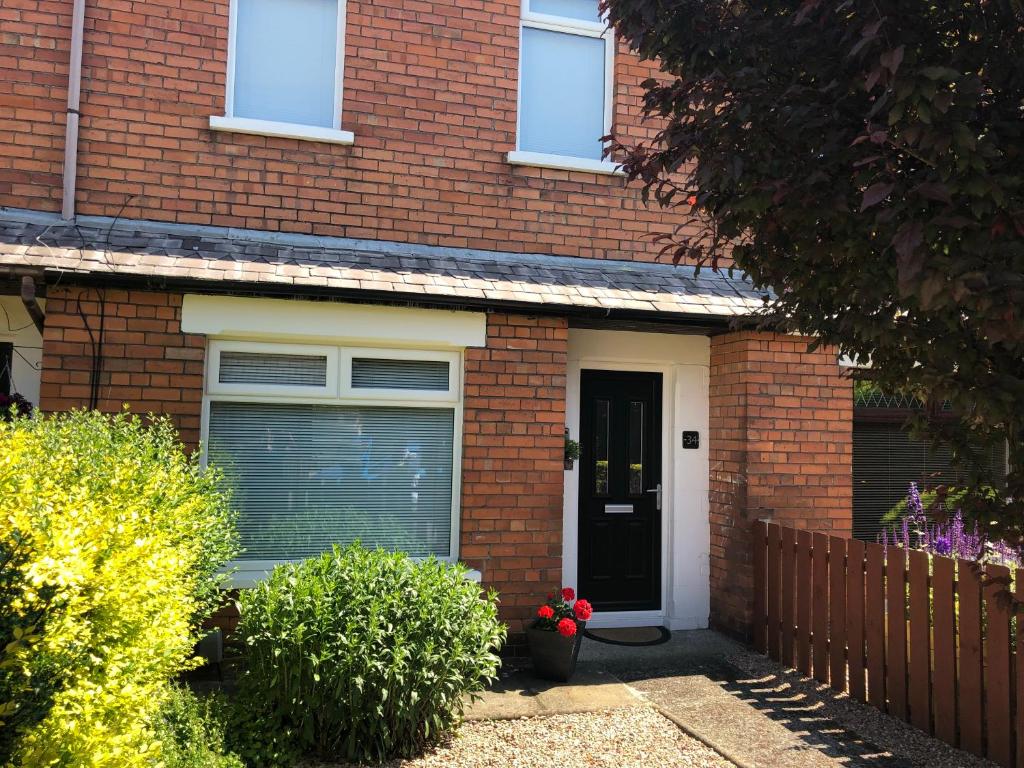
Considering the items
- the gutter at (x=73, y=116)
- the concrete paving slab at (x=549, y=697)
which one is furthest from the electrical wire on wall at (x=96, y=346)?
the concrete paving slab at (x=549, y=697)

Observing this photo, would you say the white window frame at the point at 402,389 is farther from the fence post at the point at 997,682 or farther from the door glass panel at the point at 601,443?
the fence post at the point at 997,682

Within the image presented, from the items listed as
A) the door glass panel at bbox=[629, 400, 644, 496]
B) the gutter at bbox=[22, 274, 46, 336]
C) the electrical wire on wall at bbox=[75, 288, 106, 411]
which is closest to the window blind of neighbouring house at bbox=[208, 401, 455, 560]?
the electrical wire on wall at bbox=[75, 288, 106, 411]

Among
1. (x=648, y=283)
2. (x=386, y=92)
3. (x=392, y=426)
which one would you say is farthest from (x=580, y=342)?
(x=386, y=92)

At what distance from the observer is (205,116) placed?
592 centimetres

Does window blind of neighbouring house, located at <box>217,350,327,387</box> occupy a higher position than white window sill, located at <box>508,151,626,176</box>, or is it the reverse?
white window sill, located at <box>508,151,626,176</box>

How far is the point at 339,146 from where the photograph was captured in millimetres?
6172

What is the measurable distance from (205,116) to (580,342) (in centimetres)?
358

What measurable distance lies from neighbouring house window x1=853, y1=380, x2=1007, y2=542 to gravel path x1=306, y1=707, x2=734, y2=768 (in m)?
3.94

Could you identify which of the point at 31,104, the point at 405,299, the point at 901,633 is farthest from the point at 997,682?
the point at 31,104

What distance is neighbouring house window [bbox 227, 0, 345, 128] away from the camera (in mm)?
6137

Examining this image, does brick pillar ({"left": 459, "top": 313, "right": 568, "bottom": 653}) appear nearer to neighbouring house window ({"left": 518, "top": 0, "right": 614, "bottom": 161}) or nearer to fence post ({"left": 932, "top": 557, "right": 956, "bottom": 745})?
neighbouring house window ({"left": 518, "top": 0, "right": 614, "bottom": 161})

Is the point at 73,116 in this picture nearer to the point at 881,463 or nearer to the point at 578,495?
the point at 578,495

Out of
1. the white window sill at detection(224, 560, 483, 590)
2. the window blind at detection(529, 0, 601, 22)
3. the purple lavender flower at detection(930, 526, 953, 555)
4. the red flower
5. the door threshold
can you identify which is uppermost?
the window blind at detection(529, 0, 601, 22)

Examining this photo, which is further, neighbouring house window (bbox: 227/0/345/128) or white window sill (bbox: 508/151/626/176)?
white window sill (bbox: 508/151/626/176)
